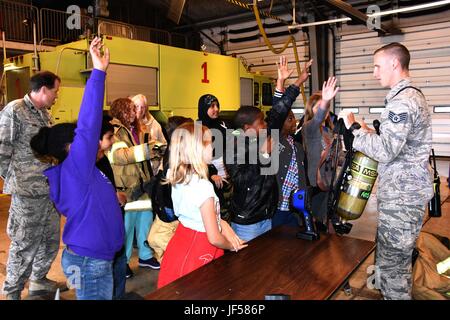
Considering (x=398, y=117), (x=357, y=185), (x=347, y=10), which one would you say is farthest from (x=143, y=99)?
(x=347, y=10)

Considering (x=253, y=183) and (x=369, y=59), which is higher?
(x=369, y=59)

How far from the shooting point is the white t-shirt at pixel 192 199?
205 cm

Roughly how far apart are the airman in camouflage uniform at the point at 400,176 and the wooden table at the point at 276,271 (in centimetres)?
23

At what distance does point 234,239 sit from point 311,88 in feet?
29.9

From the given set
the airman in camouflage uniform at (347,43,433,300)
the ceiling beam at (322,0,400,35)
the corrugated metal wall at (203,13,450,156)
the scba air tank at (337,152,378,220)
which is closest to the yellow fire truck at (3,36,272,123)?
the ceiling beam at (322,0,400,35)

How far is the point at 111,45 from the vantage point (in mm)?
5852

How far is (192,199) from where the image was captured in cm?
209

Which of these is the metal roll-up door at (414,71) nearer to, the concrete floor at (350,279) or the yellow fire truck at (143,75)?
the yellow fire truck at (143,75)

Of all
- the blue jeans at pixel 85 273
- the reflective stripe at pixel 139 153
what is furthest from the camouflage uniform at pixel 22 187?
the blue jeans at pixel 85 273

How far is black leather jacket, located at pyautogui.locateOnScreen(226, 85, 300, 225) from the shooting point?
294cm

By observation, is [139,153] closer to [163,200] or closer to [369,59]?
[163,200]

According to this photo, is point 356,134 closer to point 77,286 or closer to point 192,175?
point 192,175

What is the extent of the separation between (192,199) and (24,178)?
185 cm

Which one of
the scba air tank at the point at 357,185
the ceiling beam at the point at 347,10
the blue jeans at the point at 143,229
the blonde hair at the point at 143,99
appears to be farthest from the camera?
the ceiling beam at the point at 347,10
